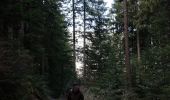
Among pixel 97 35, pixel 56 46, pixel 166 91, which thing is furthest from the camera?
pixel 97 35

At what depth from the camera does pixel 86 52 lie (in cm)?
4859

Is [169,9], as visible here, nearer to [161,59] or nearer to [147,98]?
[161,59]

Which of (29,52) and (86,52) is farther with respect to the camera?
(86,52)

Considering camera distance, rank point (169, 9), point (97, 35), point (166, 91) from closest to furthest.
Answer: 1. point (166, 91)
2. point (169, 9)
3. point (97, 35)

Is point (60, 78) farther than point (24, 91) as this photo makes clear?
Yes

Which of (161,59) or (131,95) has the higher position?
(161,59)

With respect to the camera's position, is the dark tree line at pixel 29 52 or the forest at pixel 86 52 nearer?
the dark tree line at pixel 29 52

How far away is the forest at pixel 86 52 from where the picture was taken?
53.7ft

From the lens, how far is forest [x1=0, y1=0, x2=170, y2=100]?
16359 mm

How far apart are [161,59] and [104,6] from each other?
117ft

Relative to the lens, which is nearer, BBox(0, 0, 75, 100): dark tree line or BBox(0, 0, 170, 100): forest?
BBox(0, 0, 75, 100): dark tree line

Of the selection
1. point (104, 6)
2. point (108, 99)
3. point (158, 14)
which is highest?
point (104, 6)

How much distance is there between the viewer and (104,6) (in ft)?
182

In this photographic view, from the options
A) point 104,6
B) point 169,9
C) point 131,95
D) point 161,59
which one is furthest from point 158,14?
point 104,6
